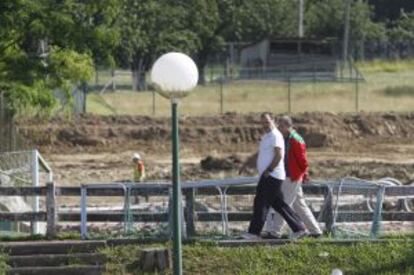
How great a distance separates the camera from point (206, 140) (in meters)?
47.5

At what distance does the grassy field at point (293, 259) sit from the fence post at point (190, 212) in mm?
602

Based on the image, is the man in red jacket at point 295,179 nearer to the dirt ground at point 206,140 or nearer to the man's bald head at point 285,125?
the man's bald head at point 285,125

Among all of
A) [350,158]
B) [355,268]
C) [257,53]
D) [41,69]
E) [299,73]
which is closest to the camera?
[355,268]

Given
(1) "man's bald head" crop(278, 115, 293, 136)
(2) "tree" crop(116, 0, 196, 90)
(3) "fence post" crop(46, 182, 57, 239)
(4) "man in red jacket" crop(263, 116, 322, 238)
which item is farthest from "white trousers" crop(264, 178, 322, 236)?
(2) "tree" crop(116, 0, 196, 90)

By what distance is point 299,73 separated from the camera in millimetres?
72438

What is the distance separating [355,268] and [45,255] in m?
4.00

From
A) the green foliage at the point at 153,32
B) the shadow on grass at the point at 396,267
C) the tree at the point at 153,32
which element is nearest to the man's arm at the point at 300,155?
the shadow on grass at the point at 396,267

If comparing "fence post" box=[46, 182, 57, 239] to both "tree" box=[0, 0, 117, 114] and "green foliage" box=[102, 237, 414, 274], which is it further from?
"tree" box=[0, 0, 117, 114]

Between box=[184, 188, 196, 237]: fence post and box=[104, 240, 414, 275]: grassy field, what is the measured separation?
60cm

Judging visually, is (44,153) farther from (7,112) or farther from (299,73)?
(299,73)

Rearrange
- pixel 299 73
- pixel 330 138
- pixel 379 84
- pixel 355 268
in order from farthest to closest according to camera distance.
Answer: pixel 299 73 → pixel 379 84 → pixel 330 138 → pixel 355 268

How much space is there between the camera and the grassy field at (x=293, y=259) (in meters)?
15.3

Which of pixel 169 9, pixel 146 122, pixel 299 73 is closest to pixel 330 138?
pixel 146 122

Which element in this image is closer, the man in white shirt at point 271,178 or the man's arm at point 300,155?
the man in white shirt at point 271,178
